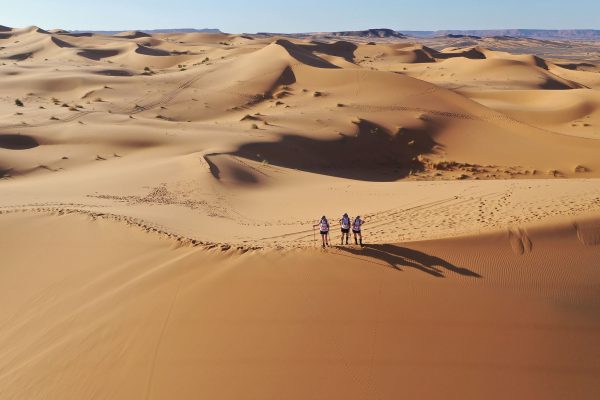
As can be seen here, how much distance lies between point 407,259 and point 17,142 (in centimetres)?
1902

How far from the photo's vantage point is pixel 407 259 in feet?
24.5

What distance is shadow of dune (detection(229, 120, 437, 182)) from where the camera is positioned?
1978cm

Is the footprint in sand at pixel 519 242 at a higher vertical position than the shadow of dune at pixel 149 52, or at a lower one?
higher

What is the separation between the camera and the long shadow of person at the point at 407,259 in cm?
725

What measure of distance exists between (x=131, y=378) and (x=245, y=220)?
573cm

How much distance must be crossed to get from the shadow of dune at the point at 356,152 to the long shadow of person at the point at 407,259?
11.3 meters

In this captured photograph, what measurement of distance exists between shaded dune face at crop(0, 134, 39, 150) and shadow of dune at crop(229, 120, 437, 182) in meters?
8.89

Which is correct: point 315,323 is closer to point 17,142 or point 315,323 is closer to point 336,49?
point 17,142

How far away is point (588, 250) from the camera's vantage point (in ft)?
25.7

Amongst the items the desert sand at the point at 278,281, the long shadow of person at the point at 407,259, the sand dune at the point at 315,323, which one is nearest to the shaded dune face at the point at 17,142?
the desert sand at the point at 278,281

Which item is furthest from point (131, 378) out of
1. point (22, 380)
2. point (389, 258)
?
point (389, 258)

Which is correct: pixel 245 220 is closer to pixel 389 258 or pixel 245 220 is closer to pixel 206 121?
pixel 389 258

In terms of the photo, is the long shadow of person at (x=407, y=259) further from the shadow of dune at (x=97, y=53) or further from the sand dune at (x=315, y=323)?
the shadow of dune at (x=97, y=53)

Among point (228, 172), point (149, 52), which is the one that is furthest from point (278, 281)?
point (149, 52)
